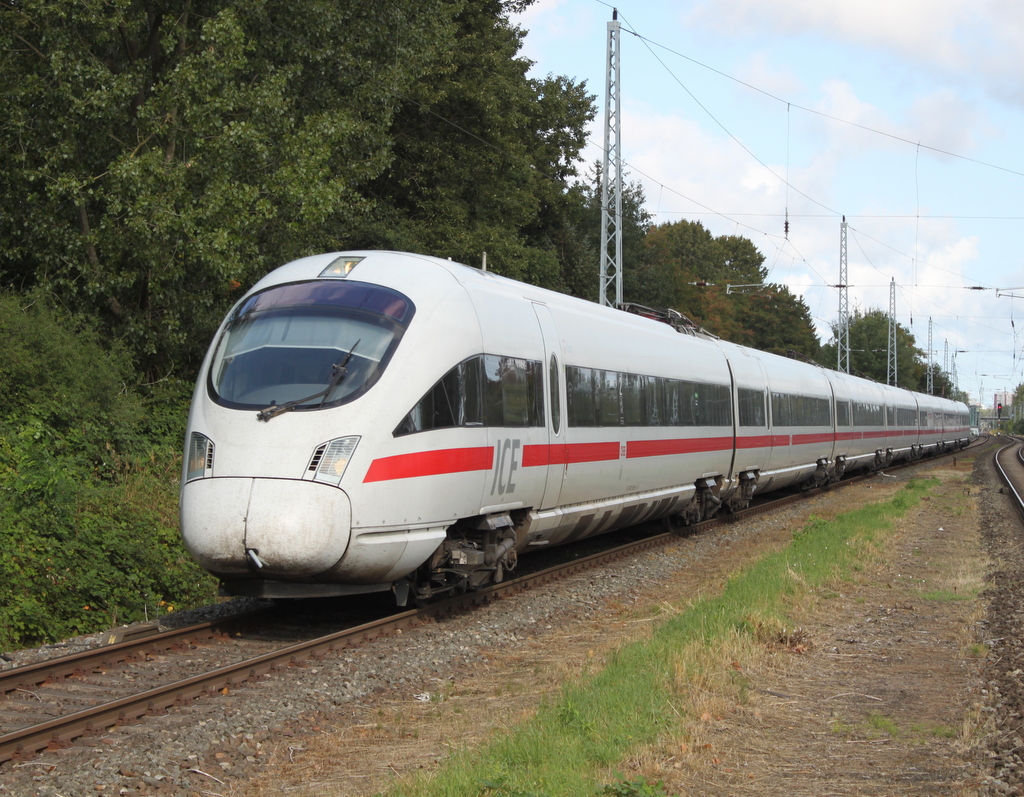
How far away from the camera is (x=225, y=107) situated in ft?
48.0

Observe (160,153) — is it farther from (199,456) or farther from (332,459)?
(332,459)

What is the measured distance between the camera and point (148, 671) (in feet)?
23.9

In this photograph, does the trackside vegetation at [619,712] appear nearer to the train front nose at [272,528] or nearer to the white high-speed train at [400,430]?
the white high-speed train at [400,430]

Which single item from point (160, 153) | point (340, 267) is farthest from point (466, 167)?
point (340, 267)

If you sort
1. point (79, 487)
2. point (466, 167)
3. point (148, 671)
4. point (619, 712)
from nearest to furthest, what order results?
point (619, 712) → point (148, 671) → point (79, 487) → point (466, 167)

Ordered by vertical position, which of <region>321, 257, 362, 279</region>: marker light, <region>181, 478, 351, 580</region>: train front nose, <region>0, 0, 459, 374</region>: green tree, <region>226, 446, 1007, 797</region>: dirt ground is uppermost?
<region>0, 0, 459, 374</region>: green tree

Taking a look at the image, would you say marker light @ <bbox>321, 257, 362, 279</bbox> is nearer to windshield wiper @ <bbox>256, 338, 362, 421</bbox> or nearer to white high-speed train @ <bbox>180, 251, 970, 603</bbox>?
white high-speed train @ <bbox>180, 251, 970, 603</bbox>

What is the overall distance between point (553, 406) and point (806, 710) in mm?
4981

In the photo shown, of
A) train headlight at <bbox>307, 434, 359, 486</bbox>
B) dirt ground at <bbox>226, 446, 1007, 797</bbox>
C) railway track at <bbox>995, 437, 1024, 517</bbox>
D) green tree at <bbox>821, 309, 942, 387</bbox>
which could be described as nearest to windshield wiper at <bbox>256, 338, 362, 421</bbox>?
train headlight at <bbox>307, 434, 359, 486</bbox>

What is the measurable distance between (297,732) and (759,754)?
269cm

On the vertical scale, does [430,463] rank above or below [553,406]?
below

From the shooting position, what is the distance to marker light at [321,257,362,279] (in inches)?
363

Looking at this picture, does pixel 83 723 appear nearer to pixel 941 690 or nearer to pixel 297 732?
pixel 297 732

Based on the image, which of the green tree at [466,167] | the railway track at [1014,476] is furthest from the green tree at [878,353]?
the green tree at [466,167]
